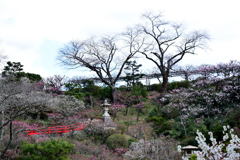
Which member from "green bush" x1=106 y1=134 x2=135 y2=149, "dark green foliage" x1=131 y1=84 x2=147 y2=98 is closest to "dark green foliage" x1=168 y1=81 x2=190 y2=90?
"dark green foliage" x1=131 y1=84 x2=147 y2=98

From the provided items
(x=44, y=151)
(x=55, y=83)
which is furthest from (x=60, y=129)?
(x=55, y=83)

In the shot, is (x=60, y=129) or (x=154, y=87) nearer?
(x=60, y=129)

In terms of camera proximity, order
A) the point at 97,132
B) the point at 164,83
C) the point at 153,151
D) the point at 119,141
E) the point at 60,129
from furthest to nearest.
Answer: the point at 164,83
the point at 97,132
the point at 60,129
the point at 119,141
the point at 153,151

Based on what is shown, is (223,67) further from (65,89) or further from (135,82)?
(65,89)

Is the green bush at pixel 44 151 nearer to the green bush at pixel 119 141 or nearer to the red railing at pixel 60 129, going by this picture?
the red railing at pixel 60 129

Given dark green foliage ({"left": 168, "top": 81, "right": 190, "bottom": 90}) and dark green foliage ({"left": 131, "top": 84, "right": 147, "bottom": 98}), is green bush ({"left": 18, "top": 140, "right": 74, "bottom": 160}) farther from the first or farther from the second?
dark green foliage ({"left": 168, "top": 81, "right": 190, "bottom": 90})

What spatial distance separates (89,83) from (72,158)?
12.8 metres

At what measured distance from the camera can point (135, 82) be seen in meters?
22.1

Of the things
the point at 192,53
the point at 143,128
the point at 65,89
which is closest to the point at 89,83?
the point at 65,89

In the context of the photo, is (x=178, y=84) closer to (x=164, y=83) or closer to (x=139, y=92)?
(x=164, y=83)

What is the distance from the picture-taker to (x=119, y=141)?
1036 cm

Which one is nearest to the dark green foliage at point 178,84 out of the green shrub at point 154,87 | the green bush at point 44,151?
the green shrub at point 154,87

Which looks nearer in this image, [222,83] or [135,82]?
[222,83]

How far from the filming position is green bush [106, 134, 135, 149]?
10234mm
